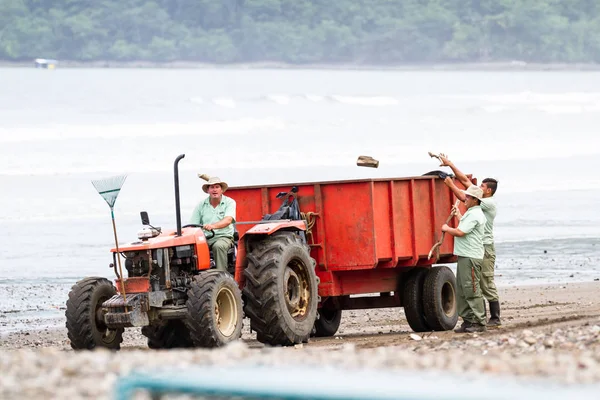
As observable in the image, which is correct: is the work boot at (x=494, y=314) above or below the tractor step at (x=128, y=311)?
below

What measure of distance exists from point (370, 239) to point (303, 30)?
106 metres

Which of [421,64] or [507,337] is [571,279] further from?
[421,64]

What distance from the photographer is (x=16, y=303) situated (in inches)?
702

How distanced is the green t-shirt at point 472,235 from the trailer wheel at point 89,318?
3614 millimetres

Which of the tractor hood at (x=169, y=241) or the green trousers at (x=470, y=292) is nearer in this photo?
the tractor hood at (x=169, y=241)

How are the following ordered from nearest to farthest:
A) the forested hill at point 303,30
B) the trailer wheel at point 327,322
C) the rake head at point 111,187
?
the rake head at point 111,187 < the trailer wheel at point 327,322 < the forested hill at point 303,30

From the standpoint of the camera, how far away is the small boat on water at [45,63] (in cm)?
11000

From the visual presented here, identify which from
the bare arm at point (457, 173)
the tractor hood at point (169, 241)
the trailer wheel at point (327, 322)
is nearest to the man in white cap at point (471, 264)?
the bare arm at point (457, 173)

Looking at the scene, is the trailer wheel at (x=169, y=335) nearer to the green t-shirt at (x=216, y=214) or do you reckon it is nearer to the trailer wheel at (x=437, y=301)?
the green t-shirt at (x=216, y=214)

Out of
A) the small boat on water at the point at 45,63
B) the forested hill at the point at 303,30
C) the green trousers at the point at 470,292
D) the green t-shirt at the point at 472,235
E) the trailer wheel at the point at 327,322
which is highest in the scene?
the forested hill at the point at 303,30

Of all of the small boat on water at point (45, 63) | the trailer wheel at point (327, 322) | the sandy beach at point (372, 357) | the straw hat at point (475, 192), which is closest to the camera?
the sandy beach at point (372, 357)

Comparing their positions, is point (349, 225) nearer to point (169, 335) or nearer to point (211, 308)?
point (169, 335)

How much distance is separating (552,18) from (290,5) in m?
25.1

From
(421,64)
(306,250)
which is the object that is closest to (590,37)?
(421,64)
